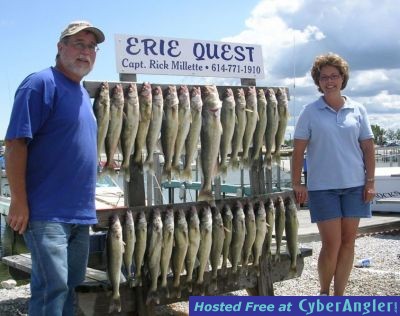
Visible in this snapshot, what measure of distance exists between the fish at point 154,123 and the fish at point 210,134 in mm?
381

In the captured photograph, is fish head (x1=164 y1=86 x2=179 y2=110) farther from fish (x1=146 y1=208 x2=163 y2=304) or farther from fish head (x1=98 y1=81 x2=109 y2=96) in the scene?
fish (x1=146 y1=208 x2=163 y2=304)

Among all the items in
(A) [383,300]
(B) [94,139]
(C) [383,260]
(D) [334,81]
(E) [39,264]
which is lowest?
(C) [383,260]

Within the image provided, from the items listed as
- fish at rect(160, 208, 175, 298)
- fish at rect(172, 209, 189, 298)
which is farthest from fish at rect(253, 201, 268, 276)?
fish at rect(160, 208, 175, 298)

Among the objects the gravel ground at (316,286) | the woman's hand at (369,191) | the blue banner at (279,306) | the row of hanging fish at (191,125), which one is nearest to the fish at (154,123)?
the row of hanging fish at (191,125)

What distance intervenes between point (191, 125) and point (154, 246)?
94 centimetres

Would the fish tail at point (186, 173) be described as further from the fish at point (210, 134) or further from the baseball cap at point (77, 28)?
the baseball cap at point (77, 28)

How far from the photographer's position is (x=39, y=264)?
296cm

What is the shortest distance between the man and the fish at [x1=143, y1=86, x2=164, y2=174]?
0.78 meters

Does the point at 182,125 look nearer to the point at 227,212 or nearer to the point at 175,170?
the point at 175,170

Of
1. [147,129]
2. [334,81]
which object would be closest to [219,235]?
[147,129]

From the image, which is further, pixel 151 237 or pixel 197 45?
pixel 197 45

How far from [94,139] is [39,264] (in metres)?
0.79

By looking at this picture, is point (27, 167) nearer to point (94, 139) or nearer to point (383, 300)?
point (94, 139)

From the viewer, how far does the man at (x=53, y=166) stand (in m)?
2.92
